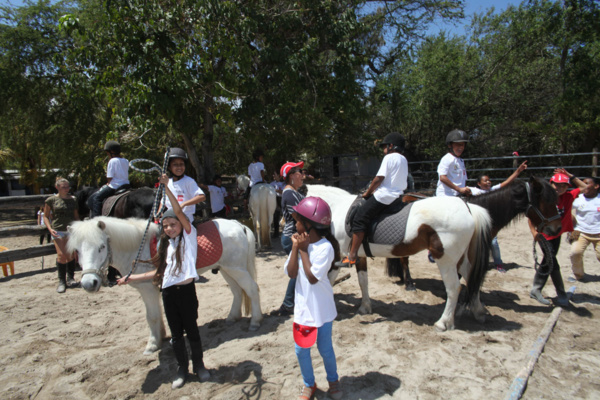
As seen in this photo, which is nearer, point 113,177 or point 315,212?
point 315,212

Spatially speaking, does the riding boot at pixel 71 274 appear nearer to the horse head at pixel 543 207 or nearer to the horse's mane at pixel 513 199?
the horse's mane at pixel 513 199

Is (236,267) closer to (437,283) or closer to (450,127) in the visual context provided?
(437,283)

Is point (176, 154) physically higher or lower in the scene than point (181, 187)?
higher

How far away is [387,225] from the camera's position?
14.0ft

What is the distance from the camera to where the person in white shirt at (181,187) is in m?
3.79

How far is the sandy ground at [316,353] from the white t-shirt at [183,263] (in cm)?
102

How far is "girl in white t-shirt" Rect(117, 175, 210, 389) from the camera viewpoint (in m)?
3.07

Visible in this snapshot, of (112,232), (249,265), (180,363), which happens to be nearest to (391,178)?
(249,265)

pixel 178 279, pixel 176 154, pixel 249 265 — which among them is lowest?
pixel 249 265

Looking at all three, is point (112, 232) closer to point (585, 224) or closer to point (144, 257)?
point (144, 257)

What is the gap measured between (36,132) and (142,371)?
13.3m

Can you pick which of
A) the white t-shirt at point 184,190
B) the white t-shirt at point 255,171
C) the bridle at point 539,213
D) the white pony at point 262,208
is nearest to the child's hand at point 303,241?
the white t-shirt at point 184,190

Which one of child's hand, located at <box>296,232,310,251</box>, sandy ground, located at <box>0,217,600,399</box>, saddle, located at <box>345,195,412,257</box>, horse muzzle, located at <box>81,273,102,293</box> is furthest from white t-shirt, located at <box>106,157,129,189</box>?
child's hand, located at <box>296,232,310,251</box>

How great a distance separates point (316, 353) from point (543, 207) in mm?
3453
